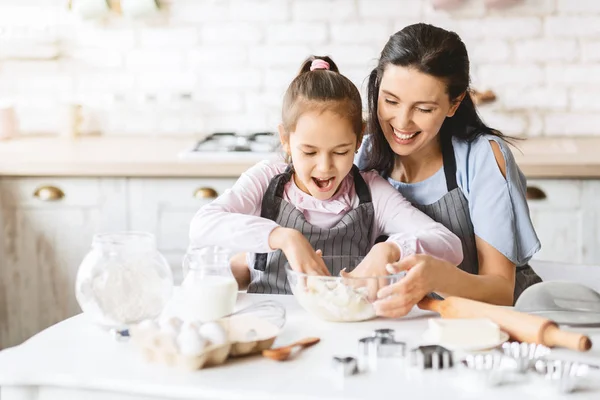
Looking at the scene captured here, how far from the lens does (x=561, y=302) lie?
1.62m

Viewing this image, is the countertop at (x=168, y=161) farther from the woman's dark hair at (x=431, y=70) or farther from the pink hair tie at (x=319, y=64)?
the pink hair tie at (x=319, y=64)

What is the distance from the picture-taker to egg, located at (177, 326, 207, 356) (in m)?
1.34

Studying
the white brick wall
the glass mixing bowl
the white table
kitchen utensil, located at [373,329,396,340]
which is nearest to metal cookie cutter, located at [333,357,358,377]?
the white table

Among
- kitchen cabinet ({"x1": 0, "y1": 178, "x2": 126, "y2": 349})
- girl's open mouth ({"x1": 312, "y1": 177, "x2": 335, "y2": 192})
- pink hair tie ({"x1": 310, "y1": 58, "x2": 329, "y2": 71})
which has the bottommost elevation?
kitchen cabinet ({"x1": 0, "y1": 178, "x2": 126, "y2": 349})

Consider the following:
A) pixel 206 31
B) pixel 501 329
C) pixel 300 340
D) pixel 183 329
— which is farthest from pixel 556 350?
pixel 206 31

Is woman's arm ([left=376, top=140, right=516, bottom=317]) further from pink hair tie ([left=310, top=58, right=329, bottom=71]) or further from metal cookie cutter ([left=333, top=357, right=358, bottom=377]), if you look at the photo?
pink hair tie ([left=310, top=58, right=329, bottom=71])

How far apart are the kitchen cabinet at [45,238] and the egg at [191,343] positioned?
6.89 feet

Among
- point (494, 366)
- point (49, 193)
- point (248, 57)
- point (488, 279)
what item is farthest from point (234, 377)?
point (248, 57)

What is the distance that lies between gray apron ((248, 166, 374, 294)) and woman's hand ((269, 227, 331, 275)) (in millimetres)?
245

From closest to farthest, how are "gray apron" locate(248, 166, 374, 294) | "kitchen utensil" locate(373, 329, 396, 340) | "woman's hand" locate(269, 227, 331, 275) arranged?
"kitchen utensil" locate(373, 329, 396, 340) → "woman's hand" locate(269, 227, 331, 275) → "gray apron" locate(248, 166, 374, 294)

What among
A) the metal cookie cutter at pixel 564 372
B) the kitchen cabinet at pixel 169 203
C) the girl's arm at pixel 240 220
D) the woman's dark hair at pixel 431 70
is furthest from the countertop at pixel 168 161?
the metal cookie cutter at pixel 564 372

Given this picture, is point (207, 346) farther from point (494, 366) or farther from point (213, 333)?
point (494, 366)

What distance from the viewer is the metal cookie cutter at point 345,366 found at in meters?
1.33

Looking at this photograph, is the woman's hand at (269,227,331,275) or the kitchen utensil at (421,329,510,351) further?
the woman's hand at (269,227,331,275)
